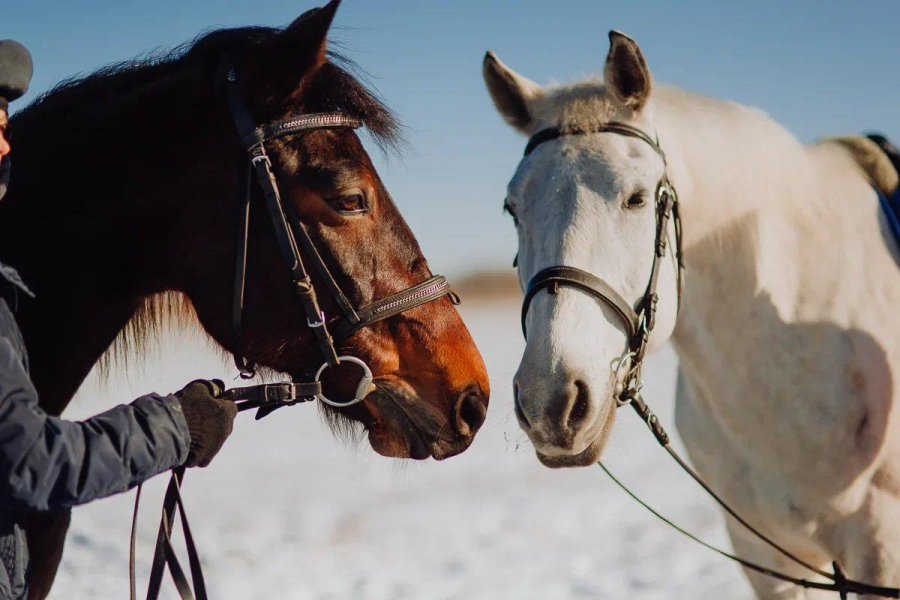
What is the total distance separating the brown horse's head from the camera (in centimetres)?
200

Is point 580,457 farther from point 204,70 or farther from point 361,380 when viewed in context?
point 204,70

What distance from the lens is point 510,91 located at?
2.75 metres

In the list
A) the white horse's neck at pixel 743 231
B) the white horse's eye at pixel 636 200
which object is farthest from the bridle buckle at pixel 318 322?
the white horse's neck at pixel 743 231

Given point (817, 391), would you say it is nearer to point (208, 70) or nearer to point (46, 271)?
point (208, 70)

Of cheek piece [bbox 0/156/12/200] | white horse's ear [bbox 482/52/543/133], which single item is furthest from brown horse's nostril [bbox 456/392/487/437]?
cheek piece [bbox 0/156/12/200]

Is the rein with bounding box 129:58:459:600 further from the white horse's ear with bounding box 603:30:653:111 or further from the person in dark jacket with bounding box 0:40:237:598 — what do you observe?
the white horse's ear with bounding box 603:30:653:111

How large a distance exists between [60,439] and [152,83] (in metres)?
1.04

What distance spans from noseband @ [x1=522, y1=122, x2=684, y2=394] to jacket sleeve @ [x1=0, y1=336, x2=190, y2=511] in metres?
1.15

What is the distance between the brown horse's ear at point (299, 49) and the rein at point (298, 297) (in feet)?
0.32

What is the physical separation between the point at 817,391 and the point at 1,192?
7.97ft

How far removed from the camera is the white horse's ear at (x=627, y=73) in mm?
2416

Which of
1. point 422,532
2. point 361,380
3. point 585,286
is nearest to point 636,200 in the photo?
point 585,286

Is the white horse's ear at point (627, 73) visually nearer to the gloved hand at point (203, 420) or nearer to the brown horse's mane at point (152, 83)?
the brown horse's mane at point (152, 83)

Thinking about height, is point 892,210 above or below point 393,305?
above
